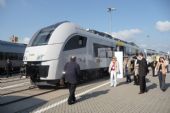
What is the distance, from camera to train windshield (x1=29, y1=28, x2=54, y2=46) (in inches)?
651

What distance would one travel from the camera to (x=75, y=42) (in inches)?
→ 688

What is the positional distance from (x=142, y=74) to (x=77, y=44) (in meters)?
5.14

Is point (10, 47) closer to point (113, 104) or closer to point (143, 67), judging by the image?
point (143, 67)

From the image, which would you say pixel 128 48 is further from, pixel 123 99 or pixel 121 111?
pixel 121 111

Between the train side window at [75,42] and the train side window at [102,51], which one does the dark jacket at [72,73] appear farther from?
the train side window at [102,51]

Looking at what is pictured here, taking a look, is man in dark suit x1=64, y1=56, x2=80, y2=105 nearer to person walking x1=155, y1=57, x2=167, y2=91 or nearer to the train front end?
the train front end

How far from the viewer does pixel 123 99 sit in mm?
12047

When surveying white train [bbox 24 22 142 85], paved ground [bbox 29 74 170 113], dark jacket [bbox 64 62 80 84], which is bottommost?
paved ground [bbox 29 74 170 113]

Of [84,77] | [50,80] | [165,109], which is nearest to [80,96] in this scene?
[50,80]

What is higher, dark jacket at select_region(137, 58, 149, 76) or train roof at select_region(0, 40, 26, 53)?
train roof at select_region(0, 40, 26, 53)

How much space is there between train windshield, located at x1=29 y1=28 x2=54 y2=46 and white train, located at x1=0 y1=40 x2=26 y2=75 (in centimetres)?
1510

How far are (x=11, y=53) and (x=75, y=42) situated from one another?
1778cm

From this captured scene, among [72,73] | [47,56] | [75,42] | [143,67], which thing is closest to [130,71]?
[75,42]

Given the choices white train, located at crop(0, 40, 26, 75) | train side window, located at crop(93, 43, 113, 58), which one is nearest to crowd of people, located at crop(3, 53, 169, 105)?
train side window, located at crop(93, 43, 113, 58)
